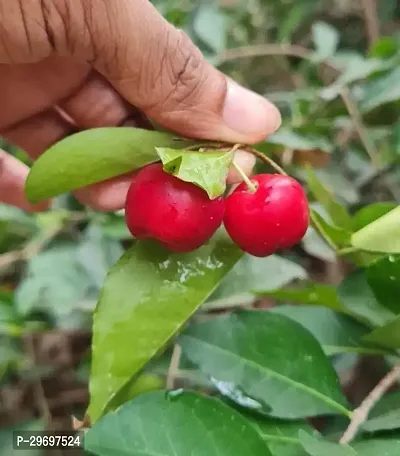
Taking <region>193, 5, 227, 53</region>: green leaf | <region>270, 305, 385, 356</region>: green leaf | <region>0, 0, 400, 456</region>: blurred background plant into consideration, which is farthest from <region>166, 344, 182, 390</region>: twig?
<region>193, 5, 227, 53</region>: green leaf

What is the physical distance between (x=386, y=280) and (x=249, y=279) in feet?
0.59

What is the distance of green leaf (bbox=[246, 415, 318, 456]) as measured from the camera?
0.47 meters

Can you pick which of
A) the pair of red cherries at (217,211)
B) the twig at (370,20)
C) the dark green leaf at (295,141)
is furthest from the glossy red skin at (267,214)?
the twig at (370,20)

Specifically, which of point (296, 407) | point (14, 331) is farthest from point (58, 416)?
point (296, 407)

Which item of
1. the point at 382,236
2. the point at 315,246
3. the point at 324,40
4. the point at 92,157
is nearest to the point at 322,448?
the point at 382,236

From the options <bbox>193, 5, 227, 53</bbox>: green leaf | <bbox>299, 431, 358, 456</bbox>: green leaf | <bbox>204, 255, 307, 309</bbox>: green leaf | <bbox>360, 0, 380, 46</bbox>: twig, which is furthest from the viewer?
<bbox>360, 0, 380, 46</bbox>: twig

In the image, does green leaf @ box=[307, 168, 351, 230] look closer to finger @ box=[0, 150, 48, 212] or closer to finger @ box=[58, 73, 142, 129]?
finger @ box=[58, 73, 142, 129]

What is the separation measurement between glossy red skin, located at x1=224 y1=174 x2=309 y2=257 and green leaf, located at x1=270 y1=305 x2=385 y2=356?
0.11 metres

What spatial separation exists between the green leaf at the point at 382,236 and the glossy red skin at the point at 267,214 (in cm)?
5

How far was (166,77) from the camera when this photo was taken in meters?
0.54

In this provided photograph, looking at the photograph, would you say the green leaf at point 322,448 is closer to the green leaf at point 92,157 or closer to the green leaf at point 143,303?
the green leaf at point 143,303

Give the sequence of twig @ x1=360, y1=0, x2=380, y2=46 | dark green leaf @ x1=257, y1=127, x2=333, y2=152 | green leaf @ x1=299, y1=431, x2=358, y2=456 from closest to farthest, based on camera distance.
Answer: green leaf @ x1=299, y1=431, x2=358, y2=456
dark green leaf @ x1=257, y1=127, x2=333, y2=152
twig @ x1=360, y1=0, x2=380, y2=46

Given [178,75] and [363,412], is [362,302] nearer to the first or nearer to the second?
[363,412]

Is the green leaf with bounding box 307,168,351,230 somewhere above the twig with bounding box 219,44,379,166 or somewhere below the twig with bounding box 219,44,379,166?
above
